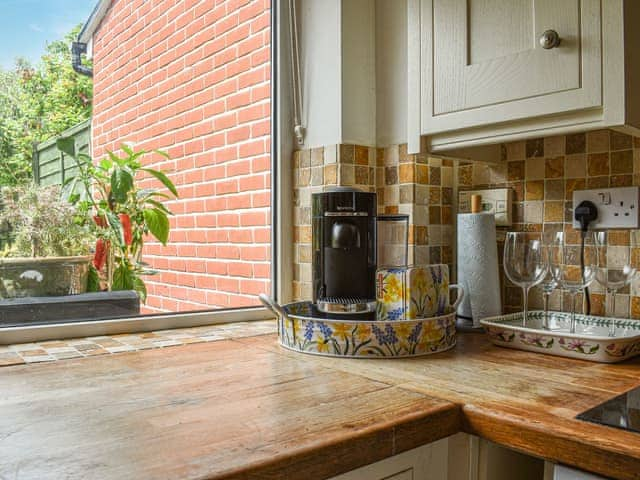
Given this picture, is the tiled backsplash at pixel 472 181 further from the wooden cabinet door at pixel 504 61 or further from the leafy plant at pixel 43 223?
the leafy plant at pixel 43 223

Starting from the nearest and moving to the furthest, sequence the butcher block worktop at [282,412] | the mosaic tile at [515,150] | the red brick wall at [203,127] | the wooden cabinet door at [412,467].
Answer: the butcher block worktop at [282,412], the wooden cabinet door at [412,467], the mosaic tile at [515,150], the red brick wall at [203,127]

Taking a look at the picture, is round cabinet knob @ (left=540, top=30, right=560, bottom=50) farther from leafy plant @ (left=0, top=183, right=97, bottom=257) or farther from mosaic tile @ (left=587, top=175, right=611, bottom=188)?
leafy plant @ (left=0, top=183, right=97, bottom=257)

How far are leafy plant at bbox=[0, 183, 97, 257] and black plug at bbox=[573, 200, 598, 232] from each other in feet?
3.91

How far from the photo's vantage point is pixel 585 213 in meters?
1.35

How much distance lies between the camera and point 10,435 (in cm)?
72

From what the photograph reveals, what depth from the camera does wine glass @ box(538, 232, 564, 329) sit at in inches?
50.6

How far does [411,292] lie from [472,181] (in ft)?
1.80

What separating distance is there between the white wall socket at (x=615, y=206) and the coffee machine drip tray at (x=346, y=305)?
1.82 feet

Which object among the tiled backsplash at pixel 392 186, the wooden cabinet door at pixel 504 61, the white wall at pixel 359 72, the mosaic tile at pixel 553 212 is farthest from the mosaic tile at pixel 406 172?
the mosaic tile at pixel 553 212

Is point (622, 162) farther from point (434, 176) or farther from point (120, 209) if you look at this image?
point (120, 209)

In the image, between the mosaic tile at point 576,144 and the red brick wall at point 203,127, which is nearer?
the mosaic tile at point 576,144

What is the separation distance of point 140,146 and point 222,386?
0.89 metres

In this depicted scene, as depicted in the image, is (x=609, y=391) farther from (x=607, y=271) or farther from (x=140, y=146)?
(x=140, y=146)

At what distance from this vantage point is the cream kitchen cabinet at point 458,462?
82cm
